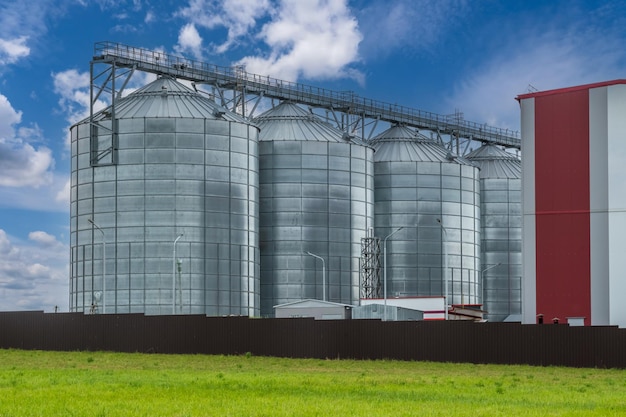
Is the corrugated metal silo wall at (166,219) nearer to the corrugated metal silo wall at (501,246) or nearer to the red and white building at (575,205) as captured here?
the red and white building at (575,205)

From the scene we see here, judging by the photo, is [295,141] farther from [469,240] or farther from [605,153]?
[605,153]

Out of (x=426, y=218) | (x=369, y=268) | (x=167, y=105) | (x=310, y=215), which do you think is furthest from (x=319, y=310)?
(x=426, y=218)

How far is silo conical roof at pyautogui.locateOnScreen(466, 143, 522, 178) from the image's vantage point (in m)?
123

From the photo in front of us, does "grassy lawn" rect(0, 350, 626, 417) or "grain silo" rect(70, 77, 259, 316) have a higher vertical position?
"grain silo" rect(70, 77, 259, 316)

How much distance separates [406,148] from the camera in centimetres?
10956

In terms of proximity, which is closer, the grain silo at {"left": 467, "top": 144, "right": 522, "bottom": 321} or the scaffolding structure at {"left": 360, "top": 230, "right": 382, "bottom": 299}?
the scaffolding structure at {"left": 360, "top": 230, "right": 382, "bottom": 299}

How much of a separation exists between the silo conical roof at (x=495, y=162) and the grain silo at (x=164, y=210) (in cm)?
4301

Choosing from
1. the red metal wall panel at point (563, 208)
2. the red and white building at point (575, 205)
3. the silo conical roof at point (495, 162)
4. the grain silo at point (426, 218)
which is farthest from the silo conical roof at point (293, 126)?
the red metal wall panel at point (563, 208)

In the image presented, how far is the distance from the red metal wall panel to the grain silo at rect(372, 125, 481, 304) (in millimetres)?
38503

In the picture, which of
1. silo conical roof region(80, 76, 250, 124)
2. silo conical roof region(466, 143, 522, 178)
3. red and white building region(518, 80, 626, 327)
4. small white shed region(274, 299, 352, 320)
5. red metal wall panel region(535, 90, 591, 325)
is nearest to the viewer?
red and white building region(518, 80, 626, 327)

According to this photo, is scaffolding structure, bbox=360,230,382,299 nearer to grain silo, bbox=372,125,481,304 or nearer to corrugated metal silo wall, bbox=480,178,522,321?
grain silo, bbox=372,125,481,304

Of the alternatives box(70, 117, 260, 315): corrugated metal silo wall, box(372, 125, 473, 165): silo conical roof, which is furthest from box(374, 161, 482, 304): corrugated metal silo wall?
box(70, 117, 260, 315): corrugated metal silo wall

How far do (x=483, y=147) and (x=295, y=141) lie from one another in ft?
129

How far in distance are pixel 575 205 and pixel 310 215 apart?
37358 millimetres
